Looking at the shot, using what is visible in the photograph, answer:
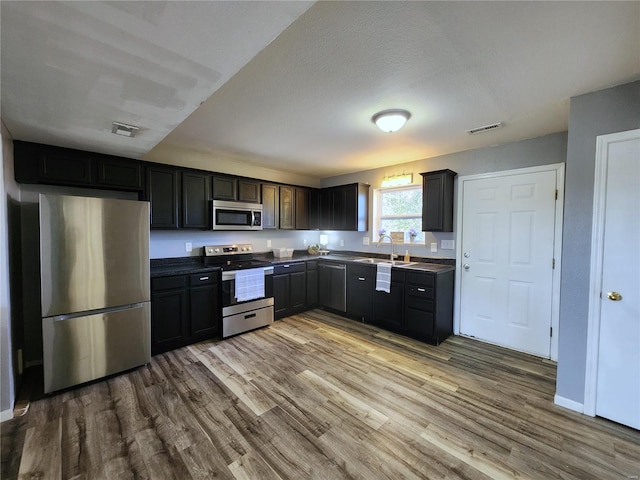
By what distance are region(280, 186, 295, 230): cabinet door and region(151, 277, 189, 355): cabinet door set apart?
1.96 m

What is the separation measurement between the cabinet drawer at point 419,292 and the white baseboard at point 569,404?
1.36 meters

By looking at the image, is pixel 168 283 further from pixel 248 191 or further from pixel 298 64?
pixel 298 64

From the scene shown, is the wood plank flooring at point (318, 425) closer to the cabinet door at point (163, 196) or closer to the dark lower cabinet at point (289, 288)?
the dark lower cabinet at point (289, 288)

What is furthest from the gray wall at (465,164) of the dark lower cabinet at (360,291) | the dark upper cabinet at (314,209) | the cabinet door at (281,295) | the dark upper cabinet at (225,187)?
the dark upper cabinet at (225,187)

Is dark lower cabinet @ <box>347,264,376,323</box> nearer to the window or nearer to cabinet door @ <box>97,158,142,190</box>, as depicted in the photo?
the window

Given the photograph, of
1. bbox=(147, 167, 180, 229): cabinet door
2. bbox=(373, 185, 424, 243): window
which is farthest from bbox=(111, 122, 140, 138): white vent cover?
bbox=(373, 185, 424, 243): window

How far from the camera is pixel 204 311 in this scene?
3264 mm

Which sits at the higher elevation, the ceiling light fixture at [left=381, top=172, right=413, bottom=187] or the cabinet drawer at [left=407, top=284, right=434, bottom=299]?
the ceiling light fixture at [left=381, top=172, right=413, bottom=187]

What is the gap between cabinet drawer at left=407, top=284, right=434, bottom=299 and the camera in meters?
3.21

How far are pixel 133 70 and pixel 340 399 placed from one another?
2.68m

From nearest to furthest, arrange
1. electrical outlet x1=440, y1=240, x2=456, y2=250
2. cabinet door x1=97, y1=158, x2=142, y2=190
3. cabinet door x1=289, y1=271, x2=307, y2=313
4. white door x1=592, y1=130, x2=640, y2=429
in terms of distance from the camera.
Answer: white door x1=592, y1=130, x2=640, y2=429
cabinet door x1=97, y1=158, x2=142, y2=190
electrical outlet x1=440, y1=240, x2=456, y2=250
cabinet door x1=289, y1=271, x2=307, y2=313

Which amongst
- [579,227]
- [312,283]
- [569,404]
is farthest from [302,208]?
[569,404]

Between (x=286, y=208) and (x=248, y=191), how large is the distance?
794mm

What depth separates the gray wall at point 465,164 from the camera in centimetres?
287
